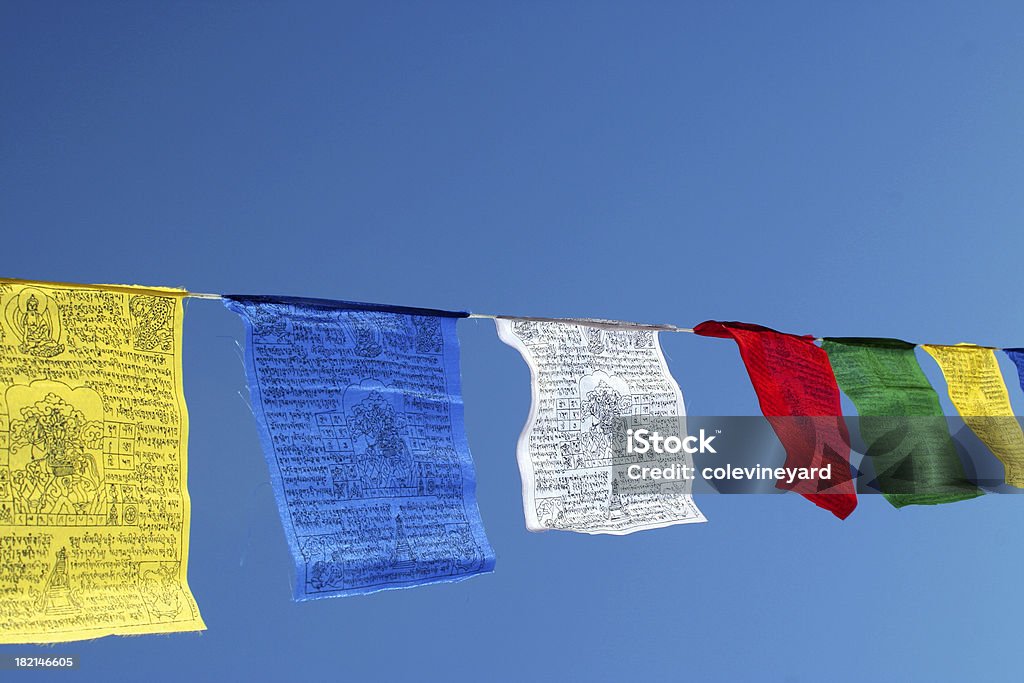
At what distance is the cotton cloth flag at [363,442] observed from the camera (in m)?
1.59

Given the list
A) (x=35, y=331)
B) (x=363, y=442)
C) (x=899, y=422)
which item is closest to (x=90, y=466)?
(x=35, y=331)

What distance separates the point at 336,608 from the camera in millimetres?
2264

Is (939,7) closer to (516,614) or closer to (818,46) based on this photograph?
(818,46)

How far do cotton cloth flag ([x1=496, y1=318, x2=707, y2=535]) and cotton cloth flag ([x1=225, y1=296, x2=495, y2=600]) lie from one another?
15cm

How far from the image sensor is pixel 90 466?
4.78 ft

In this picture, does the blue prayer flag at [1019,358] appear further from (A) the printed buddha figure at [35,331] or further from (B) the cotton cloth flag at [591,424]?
(A) the printed buddha figure at [35,331]

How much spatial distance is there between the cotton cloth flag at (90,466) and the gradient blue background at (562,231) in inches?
26.3

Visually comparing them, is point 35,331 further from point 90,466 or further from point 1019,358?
point 1019,358

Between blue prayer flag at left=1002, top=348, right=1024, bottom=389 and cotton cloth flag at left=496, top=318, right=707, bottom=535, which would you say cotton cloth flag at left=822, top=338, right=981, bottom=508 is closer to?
blue prayer flag at left=1002, top=348, right=1024, bottom=389

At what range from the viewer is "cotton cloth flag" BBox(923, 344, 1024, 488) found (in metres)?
2.56

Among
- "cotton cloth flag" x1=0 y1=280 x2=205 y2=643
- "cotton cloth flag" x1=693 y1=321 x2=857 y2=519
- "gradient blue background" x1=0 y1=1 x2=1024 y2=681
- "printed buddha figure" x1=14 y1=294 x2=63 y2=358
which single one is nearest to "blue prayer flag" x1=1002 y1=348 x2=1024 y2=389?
"gradient blue background" x1=0 y1=1 x2=1024 y2=681

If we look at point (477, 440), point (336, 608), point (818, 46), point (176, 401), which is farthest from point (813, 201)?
point (176, 401)

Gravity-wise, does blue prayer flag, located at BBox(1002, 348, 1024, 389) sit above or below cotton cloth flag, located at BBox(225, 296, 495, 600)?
above

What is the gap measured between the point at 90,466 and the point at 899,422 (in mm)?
1660
